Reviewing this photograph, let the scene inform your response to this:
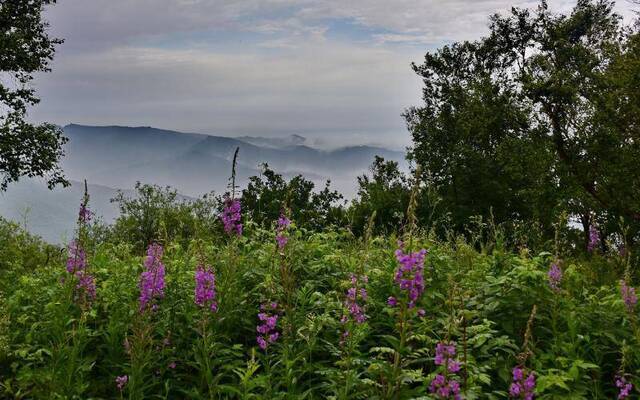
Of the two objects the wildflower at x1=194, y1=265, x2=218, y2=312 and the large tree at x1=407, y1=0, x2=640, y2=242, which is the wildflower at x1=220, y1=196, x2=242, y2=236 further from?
the large tree at x1=407, y1=0, x2=640, y2=242

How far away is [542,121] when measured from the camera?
30.6 m

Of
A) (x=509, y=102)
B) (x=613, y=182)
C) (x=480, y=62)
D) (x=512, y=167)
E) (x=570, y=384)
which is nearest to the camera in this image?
(x=570, y=384)

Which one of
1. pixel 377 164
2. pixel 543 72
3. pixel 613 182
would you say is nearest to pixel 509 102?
pixel 543 72

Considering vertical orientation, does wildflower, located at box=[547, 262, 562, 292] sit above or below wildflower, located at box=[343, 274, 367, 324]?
above

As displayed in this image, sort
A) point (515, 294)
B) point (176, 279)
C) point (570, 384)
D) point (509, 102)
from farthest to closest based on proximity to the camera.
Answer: point (509, 102), point (176, 279), point (515, 294), point (570, 384)

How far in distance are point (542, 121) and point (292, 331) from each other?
2859 cm

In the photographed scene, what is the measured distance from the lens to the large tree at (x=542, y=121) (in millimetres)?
24484

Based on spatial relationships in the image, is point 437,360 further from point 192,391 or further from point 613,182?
point 613,182

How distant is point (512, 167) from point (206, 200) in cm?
3280

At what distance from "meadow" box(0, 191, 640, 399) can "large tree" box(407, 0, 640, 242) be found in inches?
644

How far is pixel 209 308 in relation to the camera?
5496 mm

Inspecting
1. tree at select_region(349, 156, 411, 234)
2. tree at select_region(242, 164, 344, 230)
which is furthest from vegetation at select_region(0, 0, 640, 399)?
tree at select_region(349, 156, 411, 234)

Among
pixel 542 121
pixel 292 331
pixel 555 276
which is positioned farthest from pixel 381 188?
pixel 292 331

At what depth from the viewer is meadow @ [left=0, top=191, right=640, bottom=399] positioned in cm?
471
